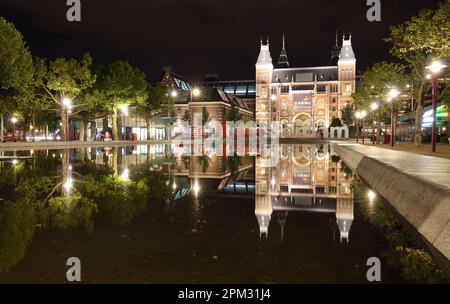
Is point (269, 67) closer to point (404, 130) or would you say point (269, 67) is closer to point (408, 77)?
point (404, 130)

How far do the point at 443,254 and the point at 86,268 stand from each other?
466cm

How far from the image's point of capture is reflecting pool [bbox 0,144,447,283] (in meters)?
4.71

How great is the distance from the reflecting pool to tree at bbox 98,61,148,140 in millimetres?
41715

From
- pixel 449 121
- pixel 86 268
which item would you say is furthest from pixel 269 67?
pixel 86 268

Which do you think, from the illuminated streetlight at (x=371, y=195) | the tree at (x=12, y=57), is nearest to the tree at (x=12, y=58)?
the tree at (x=12, y=57)

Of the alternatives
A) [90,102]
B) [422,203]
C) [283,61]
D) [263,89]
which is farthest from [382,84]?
[283,61]

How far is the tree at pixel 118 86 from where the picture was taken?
51.9 m

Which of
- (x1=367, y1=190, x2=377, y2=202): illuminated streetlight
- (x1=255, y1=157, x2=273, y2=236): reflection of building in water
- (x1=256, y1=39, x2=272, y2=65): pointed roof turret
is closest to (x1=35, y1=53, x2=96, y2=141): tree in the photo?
(x1=255, y1=157, x2=273, y2=236): reflection of building in water

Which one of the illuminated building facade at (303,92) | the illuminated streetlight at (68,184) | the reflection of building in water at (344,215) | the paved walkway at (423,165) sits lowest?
the reflection of building in water at (344,215)

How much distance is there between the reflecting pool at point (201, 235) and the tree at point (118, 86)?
4172 cm

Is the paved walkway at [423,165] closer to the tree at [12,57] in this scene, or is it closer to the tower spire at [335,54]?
the tree at [12,57]

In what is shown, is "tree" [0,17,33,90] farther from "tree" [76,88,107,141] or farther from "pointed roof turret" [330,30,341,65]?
"pointed roof turret" [330,30,341,65]

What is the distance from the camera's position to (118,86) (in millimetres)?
52094

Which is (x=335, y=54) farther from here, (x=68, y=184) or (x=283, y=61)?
(x=68, y=184)
